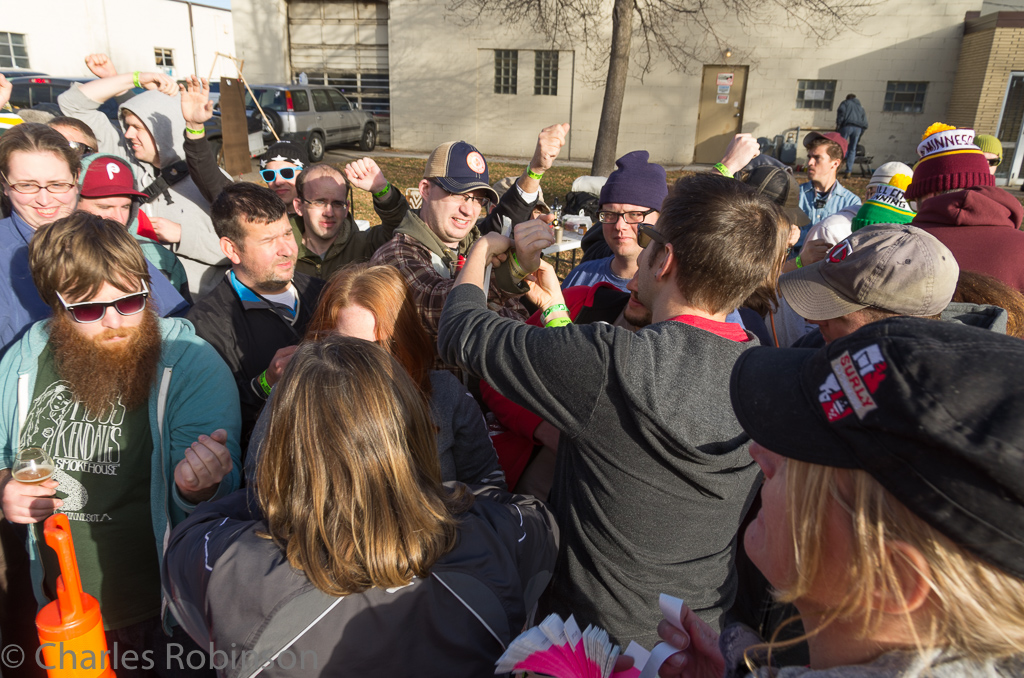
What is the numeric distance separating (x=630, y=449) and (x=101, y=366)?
1814mm

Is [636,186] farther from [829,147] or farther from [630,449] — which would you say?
[829,147]

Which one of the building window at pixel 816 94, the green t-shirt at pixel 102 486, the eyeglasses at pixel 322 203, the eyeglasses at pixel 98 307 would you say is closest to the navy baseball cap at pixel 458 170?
the eyeglasses at pixel 322 203

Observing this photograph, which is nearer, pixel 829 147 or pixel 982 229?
pixel 982 229

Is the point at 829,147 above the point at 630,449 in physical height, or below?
above

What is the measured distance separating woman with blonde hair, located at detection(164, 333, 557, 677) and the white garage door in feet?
70.1

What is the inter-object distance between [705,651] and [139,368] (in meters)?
2.00

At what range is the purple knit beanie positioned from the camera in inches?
119

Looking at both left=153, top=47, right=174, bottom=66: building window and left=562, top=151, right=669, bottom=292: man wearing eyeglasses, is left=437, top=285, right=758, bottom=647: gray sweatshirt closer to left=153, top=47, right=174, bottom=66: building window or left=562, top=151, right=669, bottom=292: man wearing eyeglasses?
left=562, top=151, right=669, bottom=292: man wearing eyeglasses

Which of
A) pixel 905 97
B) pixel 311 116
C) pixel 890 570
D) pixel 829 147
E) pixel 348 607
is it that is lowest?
pixel 348 607

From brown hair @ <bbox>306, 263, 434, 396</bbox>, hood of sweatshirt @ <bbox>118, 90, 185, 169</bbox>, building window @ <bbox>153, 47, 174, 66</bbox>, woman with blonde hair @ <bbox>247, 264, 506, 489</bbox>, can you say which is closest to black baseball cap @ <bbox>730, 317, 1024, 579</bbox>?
woman with blonde hair @ <bbox>247, 264, 506, 489</bbox>

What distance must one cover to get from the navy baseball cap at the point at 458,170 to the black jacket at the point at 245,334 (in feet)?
3.39

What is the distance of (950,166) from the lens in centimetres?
319

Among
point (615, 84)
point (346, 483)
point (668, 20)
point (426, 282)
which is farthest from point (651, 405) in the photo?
point (668, 20)

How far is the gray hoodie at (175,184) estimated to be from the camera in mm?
3846
